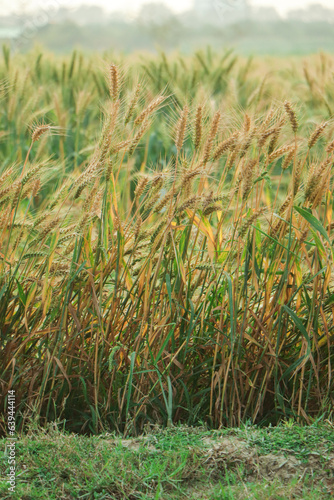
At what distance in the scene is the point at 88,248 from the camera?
6.48 ft

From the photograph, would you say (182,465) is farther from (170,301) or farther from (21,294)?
(21,294)

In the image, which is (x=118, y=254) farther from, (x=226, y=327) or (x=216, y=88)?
(x=216, y=88)

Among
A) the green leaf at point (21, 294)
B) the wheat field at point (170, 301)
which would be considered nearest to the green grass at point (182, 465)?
the wheat field at point (170, 301)

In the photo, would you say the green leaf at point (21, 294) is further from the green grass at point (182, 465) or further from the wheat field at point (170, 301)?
the green grass at point (182, 465)

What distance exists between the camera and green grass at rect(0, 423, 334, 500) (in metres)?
1.48

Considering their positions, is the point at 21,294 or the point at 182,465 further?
the point at 21,294

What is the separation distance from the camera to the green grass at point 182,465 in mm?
1482

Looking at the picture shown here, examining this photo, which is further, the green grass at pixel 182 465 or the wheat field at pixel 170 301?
the wheat field at pixel 170 301

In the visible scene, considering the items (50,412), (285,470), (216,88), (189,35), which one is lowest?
(50,412)

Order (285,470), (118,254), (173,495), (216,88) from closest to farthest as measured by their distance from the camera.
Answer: (173,495) → (285,470) → (118,254) → (216,88)

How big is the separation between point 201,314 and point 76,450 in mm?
654

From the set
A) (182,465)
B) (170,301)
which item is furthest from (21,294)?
(182,465)

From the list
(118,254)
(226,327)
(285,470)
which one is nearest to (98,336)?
(118,254)

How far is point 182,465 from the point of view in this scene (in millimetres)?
1530
